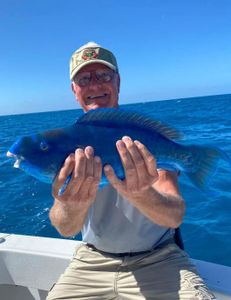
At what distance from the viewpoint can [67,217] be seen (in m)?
2.63

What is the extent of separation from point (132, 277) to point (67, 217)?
661mm

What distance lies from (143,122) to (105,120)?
248 mm

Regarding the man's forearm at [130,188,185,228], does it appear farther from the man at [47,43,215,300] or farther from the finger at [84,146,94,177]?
the finger at [84,146,94,177]

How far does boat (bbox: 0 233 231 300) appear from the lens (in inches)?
127

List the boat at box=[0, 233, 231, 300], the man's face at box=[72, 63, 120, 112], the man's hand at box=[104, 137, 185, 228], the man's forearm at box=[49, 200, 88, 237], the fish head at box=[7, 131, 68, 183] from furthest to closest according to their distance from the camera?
the boat at box=[0, 233, 231, 300]
the man's face at box=[72, 63, 120, 112]
the man's forearm at box=[49, 200, 88, 237]
the man's hand at box=[104, 137, 185, 228]
the fish head at box=[7, 131, 68, 183]

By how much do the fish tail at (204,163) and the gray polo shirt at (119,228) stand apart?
624 millimetres

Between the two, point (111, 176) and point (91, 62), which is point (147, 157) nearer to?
point (111, 176)

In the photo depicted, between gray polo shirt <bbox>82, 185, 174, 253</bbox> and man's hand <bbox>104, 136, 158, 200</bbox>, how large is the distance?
20.5 inches

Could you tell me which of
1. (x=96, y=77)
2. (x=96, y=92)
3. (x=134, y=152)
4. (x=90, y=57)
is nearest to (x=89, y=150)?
(x=134, y=152)

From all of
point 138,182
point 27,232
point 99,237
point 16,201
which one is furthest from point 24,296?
point 16,201

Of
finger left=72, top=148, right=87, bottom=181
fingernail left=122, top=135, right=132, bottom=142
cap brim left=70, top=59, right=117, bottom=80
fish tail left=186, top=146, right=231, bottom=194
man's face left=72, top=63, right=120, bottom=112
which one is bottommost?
fish tail left=186, top=146, right=231, bottom=194

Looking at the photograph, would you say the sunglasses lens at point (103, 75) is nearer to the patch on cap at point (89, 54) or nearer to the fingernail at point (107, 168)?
the patch on cap at point (89, 54)

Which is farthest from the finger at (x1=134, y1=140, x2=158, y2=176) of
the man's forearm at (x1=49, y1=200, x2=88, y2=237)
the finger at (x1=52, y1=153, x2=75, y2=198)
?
the man's forearm at (x1=49, y1=200, x2=88, y2=237)

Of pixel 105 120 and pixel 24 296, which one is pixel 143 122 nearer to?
pixel 105 120
